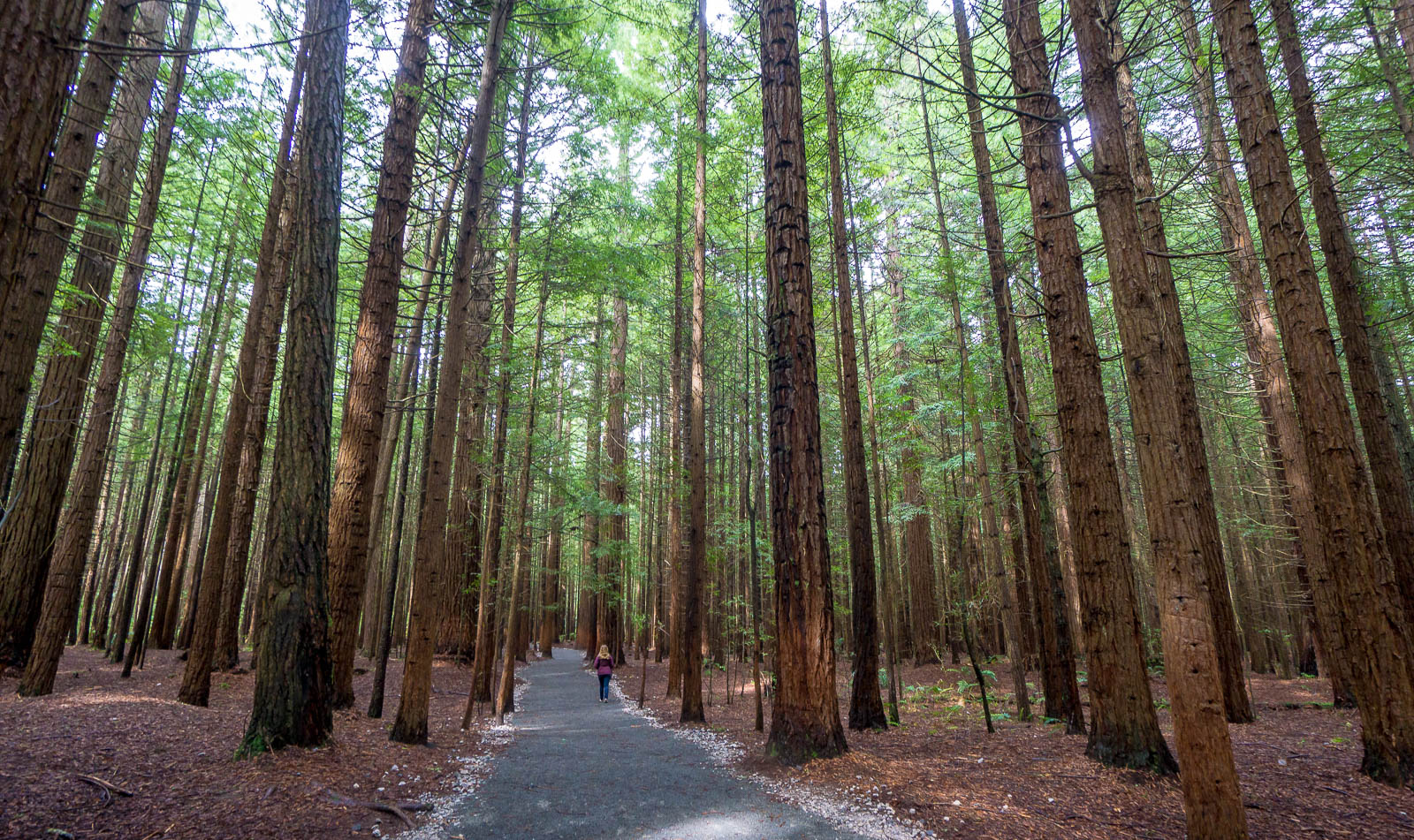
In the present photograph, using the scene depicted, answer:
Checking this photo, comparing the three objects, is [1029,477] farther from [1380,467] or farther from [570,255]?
[570,255]

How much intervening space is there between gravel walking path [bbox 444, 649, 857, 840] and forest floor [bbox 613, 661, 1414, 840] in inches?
26.3

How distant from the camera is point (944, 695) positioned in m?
13.7

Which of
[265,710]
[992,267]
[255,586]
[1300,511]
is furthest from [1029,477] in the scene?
[255,586]

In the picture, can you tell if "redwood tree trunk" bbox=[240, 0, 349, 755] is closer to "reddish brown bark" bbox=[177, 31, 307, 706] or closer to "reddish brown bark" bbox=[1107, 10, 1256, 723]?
"reddish brown bark" bbox=[177, 31, 307, 706]

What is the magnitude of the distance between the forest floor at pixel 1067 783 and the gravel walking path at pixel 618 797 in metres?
0.67

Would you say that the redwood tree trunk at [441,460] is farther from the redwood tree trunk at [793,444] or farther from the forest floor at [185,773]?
the redwood tree trunk at [793,444]

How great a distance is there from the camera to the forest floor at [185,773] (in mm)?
3867

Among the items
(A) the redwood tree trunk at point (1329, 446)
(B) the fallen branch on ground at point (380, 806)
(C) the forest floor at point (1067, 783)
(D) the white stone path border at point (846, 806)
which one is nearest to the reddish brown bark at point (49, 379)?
(B) the fallen branch on ground at point (380, 806)

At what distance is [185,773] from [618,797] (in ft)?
11.9

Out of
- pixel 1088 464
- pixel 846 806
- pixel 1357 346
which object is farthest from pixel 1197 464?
pixel 846 806

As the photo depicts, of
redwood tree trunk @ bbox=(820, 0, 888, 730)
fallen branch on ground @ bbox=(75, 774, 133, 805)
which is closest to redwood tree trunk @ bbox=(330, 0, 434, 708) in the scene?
fallen branch on ground @ bbox=(75, 774, 133, 805)

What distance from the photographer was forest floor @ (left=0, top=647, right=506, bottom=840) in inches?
152

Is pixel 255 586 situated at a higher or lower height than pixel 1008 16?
lower

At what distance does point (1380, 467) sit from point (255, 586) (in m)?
31.1
